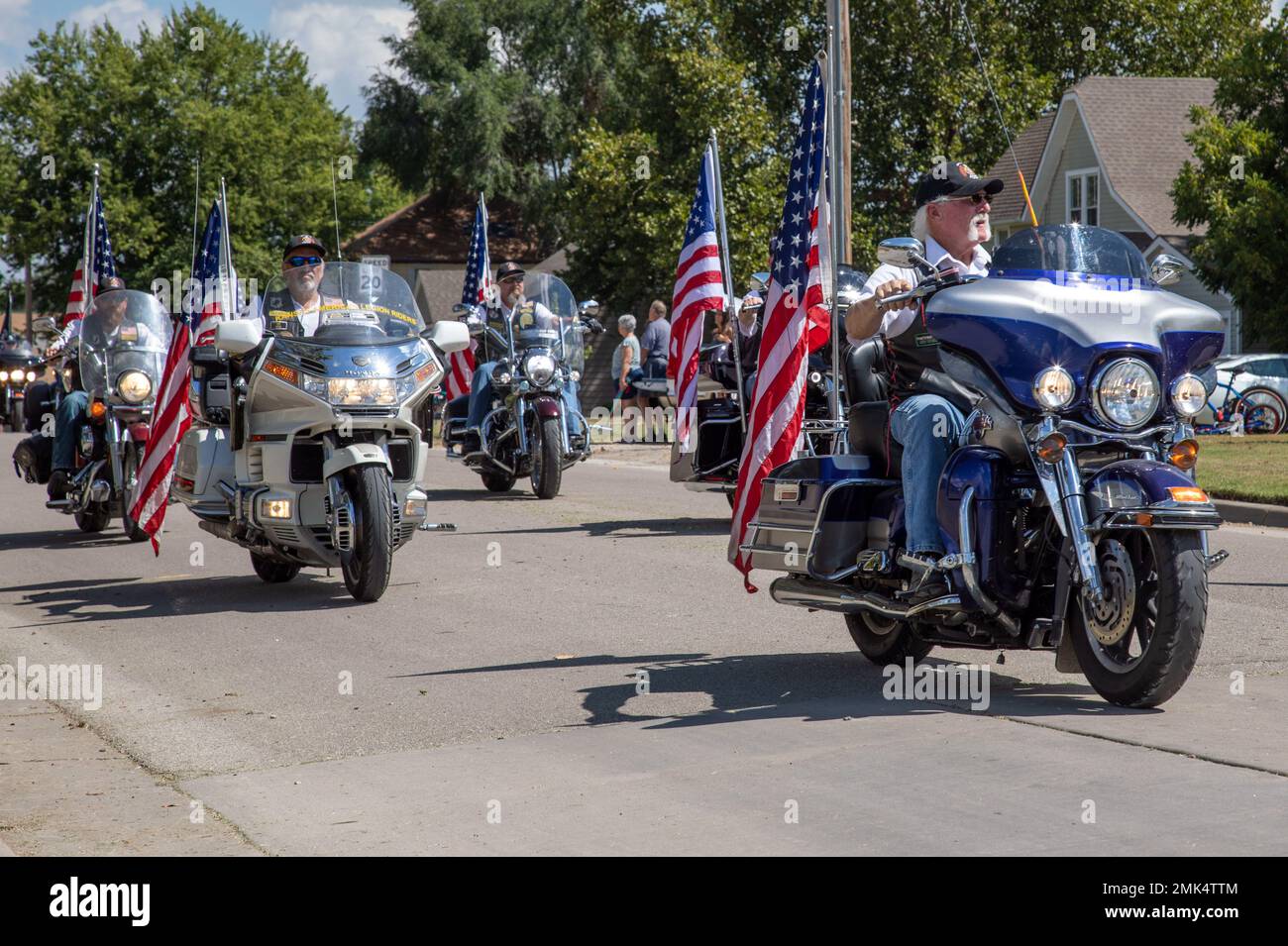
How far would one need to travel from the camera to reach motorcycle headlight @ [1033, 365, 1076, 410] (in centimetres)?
610

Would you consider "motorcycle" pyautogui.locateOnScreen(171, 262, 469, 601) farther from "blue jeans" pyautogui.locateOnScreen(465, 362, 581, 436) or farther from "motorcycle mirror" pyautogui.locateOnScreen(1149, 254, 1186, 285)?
"blue jeans" pyautogui.locateOnScreen(465, 362, 581, 436)

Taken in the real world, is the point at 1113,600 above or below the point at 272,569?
above

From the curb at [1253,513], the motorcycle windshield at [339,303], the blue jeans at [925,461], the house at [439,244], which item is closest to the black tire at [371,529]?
the motorcycle windshield at [339,303]

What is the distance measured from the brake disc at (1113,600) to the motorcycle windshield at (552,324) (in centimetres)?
1070

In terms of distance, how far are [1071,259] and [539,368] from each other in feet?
32.9

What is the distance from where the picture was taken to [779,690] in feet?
23.0

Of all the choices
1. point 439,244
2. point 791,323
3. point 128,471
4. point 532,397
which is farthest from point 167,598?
point 439,244

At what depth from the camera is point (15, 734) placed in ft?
22.6

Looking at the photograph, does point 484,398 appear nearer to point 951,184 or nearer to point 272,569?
point 272,569

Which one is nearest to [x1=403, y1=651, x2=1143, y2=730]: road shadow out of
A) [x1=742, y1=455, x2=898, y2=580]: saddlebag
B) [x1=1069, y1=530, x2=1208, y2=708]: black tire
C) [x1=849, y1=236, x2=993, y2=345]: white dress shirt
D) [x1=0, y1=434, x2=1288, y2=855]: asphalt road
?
[x1=0, y1=434, x2=1288, y2=855]: asphalt road

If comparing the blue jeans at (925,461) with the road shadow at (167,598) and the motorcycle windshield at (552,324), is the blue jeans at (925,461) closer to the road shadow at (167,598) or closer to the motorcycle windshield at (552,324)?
the road shadow at (167,598)

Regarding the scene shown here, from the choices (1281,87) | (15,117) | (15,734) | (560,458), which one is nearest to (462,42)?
(15,117)
